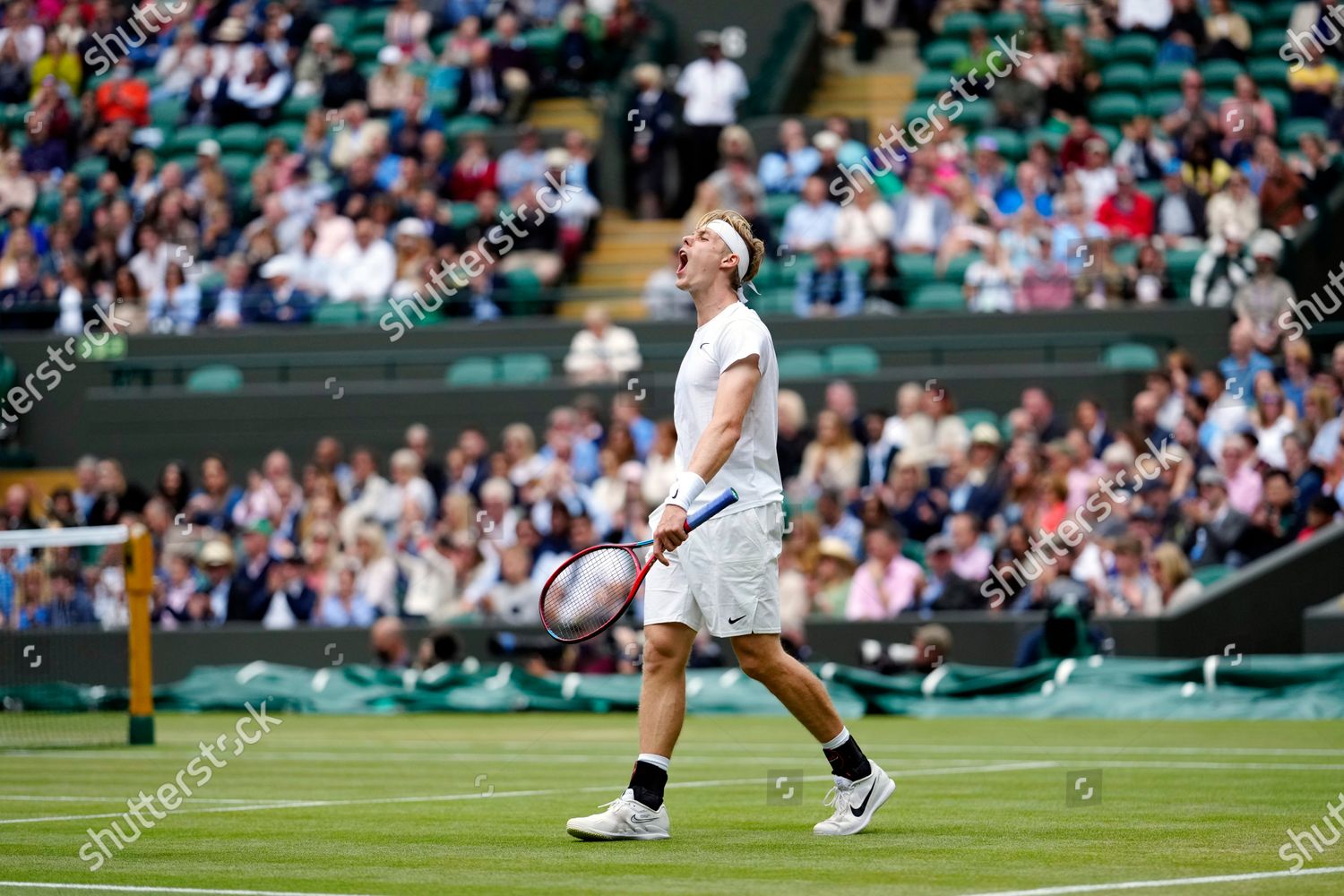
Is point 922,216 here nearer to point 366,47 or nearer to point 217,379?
point 217,379

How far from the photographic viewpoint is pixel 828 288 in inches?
898

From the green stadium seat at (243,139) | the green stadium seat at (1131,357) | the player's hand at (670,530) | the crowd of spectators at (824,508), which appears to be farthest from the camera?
the green stadium seat at (243,139)

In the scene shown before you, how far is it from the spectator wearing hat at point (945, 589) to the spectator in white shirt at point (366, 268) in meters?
8.80

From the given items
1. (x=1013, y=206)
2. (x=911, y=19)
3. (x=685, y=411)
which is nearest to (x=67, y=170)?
(x=911, y=19)

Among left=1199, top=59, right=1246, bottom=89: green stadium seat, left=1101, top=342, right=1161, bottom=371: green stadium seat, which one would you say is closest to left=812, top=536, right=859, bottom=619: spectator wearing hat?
left=1101, top=342, right=1161, bottom=371: green stadium seat

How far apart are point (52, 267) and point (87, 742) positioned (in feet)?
41.5

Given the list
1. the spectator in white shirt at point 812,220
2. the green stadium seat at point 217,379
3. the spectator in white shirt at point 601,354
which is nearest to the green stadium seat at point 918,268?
the spectator in white shirt at point 812,220

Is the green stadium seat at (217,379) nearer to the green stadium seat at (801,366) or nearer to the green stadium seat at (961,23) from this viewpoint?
the green stadium seat at (801,366)

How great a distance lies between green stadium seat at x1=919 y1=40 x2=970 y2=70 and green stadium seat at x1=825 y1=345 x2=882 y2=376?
5859 mm

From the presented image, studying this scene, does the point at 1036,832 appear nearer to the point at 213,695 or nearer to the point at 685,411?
the point at 685,411

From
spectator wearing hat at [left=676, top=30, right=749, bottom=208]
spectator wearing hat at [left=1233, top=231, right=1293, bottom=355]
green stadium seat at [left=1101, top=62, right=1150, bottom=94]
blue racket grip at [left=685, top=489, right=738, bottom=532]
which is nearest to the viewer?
blue racket grip at [left=685, top=489, right=738, bottom=532]

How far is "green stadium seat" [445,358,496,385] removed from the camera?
2344 cm

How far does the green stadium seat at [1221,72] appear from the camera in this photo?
24.5 meters

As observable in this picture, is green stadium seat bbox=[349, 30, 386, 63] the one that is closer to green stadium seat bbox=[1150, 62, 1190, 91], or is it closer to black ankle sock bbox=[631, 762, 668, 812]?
green stadium seat bbox=[1150, 62, 1190, 91]
